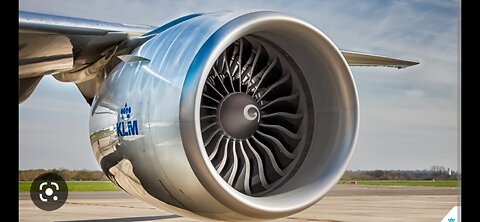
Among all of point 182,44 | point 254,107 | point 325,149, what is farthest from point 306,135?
point 182,44

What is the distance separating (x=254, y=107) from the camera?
116 inches

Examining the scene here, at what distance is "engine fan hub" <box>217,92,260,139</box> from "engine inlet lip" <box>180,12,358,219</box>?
0.34m

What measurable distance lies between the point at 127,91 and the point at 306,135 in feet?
3.04

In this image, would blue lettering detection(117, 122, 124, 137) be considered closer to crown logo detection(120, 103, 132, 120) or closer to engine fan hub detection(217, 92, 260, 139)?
crown logo detection(120, 103, 132, 120)

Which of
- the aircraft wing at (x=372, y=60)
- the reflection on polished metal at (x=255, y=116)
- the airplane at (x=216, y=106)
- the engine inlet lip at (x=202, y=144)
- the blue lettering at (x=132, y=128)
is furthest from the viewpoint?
the aircraft wing at (x=372, y=60)

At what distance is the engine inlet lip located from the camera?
98.6 inches

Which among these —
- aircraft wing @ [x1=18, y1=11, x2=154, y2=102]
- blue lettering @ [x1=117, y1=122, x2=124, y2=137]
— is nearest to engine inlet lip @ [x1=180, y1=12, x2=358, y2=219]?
blue lettering @ [x1=117, y1=122, x2=124, y2=137]

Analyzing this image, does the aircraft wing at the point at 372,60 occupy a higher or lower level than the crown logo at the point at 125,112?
higher

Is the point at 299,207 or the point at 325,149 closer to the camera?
the point at 299,207

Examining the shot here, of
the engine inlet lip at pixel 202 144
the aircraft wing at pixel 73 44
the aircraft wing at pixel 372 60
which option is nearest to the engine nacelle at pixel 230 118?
the engine inlet lip at pixel 202 144

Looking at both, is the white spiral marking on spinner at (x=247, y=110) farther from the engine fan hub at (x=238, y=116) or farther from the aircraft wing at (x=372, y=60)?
the aircraft wing at (x=372, y=60)

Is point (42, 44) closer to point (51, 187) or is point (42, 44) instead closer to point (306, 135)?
point (306, 135)

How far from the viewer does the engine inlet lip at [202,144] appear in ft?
8.21

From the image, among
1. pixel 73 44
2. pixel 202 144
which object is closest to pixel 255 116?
pixel 202 144
